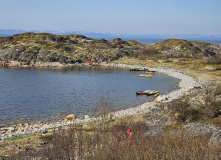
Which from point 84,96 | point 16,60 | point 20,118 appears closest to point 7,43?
point 16,60

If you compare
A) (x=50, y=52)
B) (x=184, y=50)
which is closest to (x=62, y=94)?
(x=50, y=52)

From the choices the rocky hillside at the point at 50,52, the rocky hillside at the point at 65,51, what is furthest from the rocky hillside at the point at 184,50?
the rocky hillside at the point at 50,52

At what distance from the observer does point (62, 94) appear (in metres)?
58.4

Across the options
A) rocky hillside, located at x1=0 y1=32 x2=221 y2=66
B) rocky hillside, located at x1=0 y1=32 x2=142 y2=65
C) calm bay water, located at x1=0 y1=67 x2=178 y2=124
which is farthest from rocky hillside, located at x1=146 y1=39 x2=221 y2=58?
calm bay water, located at x1=0 y1=67 x2=178 y2=124

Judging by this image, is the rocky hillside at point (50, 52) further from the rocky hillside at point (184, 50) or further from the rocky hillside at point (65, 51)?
the rocky hillside at point (184, 50)

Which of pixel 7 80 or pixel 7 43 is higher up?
pixel 7 43

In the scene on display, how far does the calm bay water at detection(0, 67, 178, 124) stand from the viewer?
44269 millimetres

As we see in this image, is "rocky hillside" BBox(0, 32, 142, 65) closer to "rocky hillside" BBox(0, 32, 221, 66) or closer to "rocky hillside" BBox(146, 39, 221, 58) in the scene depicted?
"rocky hillside" BBox(0, 32, 221, 66)

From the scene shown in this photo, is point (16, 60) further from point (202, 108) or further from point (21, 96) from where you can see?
point (202, 108)

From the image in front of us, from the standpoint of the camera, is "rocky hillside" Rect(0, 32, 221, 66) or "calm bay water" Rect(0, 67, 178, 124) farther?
"rocky hillside" Rect(0, 32, 221, 66)

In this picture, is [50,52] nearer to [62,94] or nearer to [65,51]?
[65,51]

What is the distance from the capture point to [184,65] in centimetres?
10750

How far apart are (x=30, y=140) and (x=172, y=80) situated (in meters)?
63.4

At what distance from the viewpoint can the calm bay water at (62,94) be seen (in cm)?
4427
